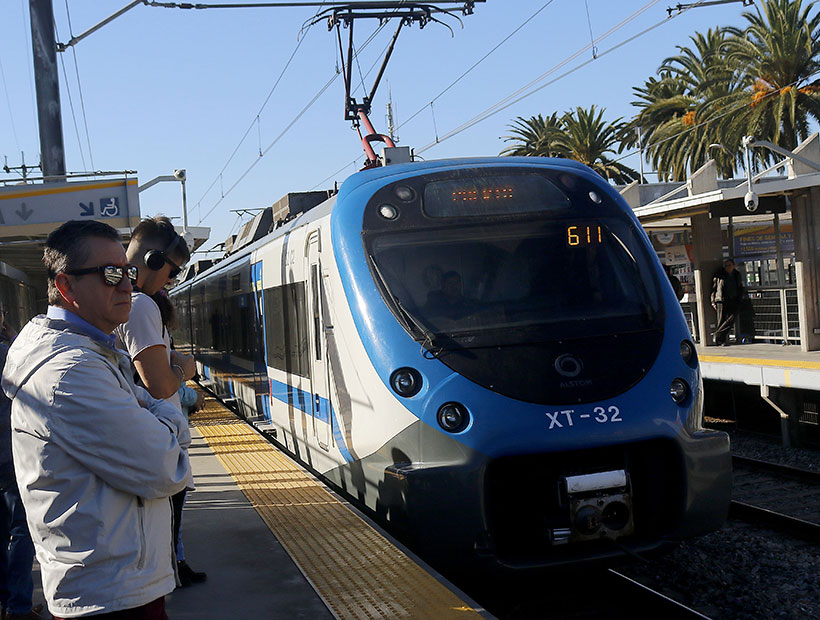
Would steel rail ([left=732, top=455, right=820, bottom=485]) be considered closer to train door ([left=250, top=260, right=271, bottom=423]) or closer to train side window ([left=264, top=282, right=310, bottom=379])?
train side window ([left=264, top=282, right=310, bottom=379])

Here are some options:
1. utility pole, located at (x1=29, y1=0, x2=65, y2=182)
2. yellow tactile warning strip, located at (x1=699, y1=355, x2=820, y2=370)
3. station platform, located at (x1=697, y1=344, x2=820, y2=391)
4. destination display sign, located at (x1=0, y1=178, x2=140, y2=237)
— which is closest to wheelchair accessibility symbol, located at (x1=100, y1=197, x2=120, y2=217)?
destination display sign, located at (x1=0, y1=178, x2=140, y2=237)

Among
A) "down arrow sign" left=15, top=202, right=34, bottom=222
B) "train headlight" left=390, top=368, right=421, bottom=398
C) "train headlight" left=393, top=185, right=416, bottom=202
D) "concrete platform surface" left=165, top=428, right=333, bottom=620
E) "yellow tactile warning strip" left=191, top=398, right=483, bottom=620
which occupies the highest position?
"down arrow sign" left=15, top=202, right=34, bottom=222

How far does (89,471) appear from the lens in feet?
8.14

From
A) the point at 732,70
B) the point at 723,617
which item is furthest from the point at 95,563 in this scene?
the point at 732,70

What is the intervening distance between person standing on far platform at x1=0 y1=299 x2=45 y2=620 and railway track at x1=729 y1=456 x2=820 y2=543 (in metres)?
6.02

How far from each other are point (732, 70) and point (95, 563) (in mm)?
32847

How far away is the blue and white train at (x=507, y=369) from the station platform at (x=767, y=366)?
19.7 feet

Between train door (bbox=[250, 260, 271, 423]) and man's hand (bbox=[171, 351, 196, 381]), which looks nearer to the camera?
man's hand (bbox=[171, 351, 196, 381])

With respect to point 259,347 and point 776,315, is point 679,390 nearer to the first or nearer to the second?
point 259,347

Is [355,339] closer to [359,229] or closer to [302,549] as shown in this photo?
[359,229]

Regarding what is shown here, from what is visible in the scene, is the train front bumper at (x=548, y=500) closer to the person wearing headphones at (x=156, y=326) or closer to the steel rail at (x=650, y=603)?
the steel rail at (x=650, y=603)

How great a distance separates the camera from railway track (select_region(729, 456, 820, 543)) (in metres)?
7.99

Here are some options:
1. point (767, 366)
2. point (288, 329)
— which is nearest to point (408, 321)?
point (288, 329)

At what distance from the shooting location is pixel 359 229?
6480 mm
